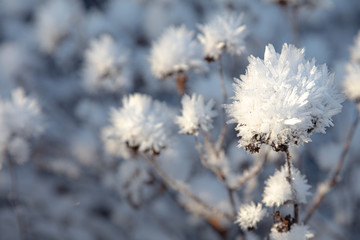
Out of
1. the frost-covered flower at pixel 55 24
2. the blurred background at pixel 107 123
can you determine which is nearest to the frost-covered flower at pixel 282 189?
the blurred background at pixel 107 123

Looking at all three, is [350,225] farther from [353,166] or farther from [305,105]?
[305,105]

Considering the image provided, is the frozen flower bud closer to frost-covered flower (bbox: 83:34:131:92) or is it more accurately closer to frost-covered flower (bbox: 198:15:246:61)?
frost-covered flower (bbox: 83:34:131:92)

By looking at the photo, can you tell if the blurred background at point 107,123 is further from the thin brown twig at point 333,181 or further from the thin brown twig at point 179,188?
the thin brown twig at point 179,188

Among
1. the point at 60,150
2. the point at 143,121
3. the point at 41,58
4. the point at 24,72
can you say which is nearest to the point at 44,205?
the point at 60,150

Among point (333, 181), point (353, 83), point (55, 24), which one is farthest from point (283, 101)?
point (55, 24)

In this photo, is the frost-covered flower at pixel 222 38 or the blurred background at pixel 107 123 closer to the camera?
the frost-covered flower at pixel 222 38

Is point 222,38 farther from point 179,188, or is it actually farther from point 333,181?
point 333,181

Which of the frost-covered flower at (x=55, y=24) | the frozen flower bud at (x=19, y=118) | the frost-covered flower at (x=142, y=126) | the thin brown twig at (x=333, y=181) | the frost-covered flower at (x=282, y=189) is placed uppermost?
the frost-covered flower at (x=55, y=24)
